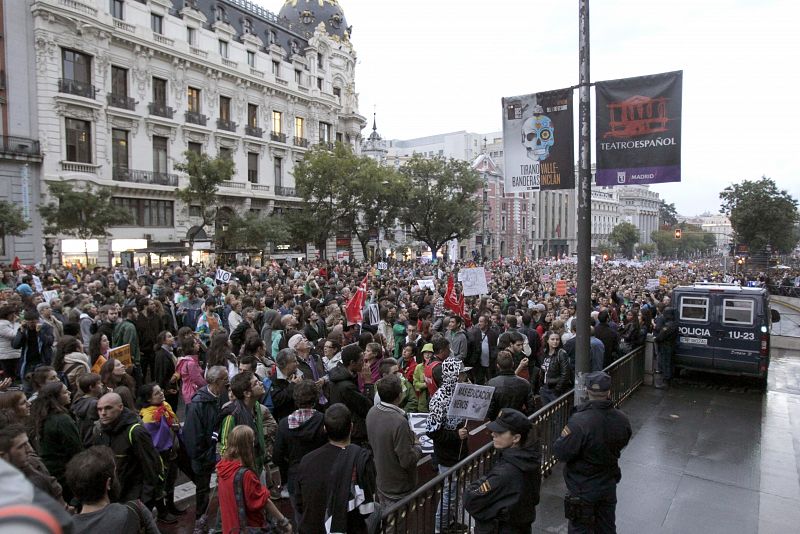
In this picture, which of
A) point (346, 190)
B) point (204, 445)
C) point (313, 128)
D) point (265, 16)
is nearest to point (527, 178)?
point (204, 445)

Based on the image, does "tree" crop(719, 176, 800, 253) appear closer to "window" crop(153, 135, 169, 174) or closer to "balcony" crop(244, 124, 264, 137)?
"balcony" crop(244, 124, 264, 137)

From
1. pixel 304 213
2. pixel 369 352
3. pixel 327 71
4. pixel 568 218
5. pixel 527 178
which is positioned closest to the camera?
pixel 369 352

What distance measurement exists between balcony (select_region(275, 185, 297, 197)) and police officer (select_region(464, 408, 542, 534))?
43669 millimetres

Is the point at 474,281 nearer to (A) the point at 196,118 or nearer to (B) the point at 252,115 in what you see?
(A) the point at 196,118

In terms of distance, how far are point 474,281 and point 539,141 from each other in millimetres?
6777

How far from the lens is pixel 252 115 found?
43.7m

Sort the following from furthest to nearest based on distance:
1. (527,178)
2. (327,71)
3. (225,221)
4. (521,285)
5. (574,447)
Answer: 1. (327,71)
2. (225,221)
3. (521,285)
4. (527,178)
5. (574,447)

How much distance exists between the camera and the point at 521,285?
25594 millimetres

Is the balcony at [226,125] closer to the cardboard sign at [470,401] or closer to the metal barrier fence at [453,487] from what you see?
the metal barrier fence at [453,487]

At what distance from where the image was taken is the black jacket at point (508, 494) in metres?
3.64

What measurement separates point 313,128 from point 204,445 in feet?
152

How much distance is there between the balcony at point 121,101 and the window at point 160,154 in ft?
8.35

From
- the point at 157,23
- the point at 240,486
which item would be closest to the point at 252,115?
the point at 157,23

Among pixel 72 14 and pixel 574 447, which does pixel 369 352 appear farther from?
pixel 72 14
